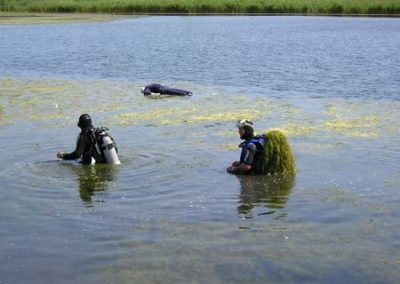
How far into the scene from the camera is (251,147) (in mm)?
10594

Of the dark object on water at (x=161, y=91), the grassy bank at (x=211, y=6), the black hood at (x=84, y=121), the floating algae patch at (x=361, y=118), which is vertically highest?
the grassy bank at (x=211, y=6)

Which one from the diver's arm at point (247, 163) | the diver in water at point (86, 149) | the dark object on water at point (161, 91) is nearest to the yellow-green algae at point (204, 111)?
the dark object on water at point (161, 91)

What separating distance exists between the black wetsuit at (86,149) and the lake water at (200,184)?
0.19 m

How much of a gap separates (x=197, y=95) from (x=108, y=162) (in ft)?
30.9

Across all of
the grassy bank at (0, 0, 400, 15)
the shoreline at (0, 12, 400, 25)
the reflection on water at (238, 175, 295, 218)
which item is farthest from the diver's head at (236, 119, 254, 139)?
the grassy bank at (0, 0, 400, 15)

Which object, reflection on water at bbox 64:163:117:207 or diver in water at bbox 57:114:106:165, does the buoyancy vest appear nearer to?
reflection on water at bbox 64:163:117:207

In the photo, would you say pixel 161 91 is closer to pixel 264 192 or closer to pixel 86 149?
pixel 86 149

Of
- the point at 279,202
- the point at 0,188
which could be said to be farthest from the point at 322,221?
the point at 0,188

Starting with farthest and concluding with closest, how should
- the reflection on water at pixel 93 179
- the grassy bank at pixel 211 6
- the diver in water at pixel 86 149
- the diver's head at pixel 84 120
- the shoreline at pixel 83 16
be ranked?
the grassy bank at pixel 211 6 < the shoreline at pixel 83 16 < the diver in water at pixel 86 149 < the diver's head at pixel 84 120 < the reflection on water at pixel 93 179

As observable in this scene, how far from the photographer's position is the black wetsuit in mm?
11336

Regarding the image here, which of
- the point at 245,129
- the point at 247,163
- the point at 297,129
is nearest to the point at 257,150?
the point at 247,163

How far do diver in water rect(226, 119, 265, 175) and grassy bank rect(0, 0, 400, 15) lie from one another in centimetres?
5310

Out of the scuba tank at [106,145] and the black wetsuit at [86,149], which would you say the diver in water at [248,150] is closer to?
the scuba tank at [106,145]

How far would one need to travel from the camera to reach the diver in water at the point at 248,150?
1059cm
